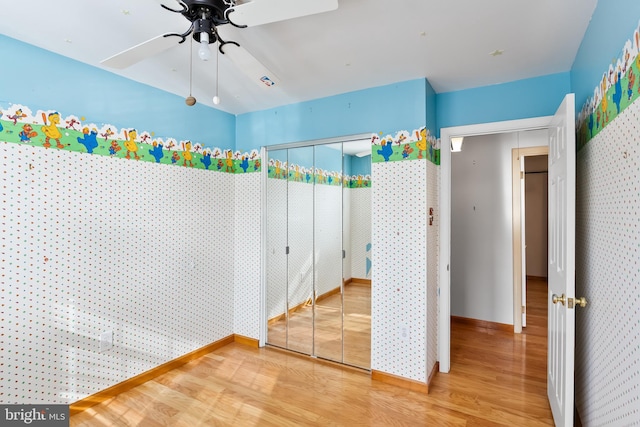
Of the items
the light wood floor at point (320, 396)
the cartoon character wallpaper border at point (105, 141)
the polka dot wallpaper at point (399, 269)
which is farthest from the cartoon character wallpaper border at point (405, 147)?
the light wood floor at point (320, 396)

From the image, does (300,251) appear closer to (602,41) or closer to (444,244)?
(444,244)

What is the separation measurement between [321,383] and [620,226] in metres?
2.22

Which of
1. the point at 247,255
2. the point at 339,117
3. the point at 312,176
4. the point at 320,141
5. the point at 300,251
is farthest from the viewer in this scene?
the point at 247,255

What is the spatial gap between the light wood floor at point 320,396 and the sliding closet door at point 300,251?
0.25 metres

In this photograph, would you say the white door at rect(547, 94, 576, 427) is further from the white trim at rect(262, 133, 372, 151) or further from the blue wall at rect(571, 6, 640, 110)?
the white trim at rect(262, 133, 372, 151)

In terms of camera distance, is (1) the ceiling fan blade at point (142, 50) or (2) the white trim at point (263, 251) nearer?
(1) the ceiling fan blade at point (142, 50)

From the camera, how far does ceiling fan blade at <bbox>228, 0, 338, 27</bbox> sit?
1.17 m

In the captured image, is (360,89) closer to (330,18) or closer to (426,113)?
(426,113)

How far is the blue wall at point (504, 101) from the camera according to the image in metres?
2.32

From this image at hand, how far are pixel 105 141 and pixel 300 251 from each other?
1882 millimetres

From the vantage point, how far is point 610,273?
142 cm

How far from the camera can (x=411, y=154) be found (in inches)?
95.9

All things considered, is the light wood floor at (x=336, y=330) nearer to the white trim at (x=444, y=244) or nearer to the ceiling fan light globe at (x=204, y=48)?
the white trim at (x=444, y=244)

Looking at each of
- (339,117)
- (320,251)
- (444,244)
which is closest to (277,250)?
(320,251)
